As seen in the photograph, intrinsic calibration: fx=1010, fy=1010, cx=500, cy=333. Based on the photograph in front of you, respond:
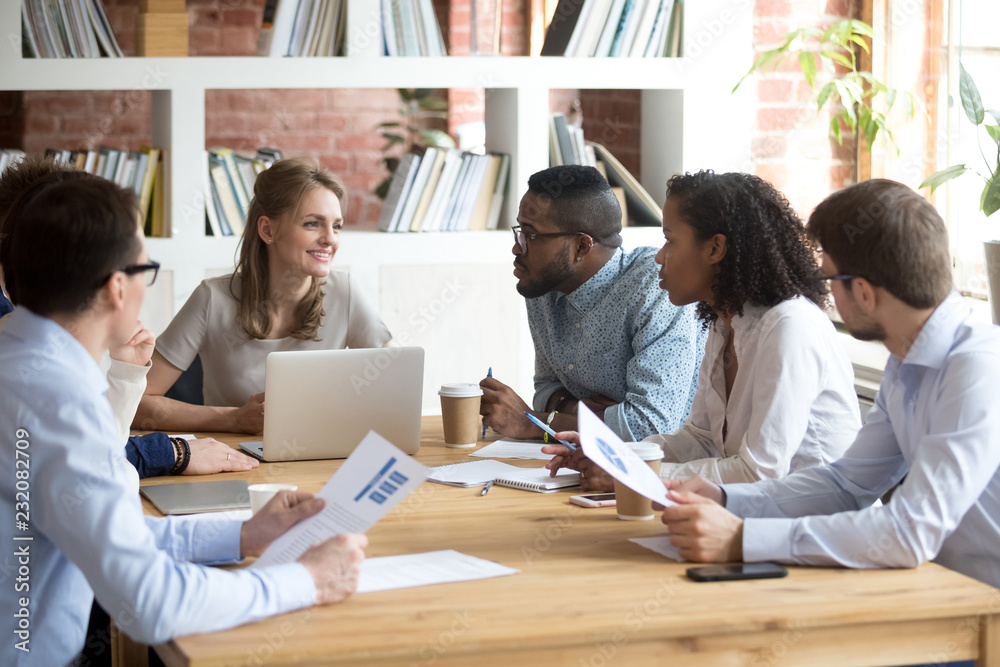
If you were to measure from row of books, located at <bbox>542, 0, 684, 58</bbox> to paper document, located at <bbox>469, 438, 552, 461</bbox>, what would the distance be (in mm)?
1681

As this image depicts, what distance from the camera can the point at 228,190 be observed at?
3.19 meters

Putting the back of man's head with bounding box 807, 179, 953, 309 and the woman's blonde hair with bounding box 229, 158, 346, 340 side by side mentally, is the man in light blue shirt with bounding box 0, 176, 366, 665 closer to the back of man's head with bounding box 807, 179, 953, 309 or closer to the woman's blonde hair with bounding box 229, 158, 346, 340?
the back of man's head with bounding box 807, 179, 953, 309

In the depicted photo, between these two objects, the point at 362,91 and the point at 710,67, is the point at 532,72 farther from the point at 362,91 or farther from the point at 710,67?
the point at 362,91

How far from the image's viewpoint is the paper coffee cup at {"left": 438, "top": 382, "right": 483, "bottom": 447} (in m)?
2.07

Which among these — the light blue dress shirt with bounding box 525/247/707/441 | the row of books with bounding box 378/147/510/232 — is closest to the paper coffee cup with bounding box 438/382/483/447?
the light blue dress shirt with bounding box 525/247/707/441

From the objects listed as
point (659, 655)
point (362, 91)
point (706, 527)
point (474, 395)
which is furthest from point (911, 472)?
point (362, 91)

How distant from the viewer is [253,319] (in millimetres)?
2482

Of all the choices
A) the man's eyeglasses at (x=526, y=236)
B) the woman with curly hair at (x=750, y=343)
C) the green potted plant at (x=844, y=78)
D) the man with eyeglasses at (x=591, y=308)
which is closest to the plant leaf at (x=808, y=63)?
the green potted plant at (x=844, y=78)

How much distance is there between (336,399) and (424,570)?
0.71 metres

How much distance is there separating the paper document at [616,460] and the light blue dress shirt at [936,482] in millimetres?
132

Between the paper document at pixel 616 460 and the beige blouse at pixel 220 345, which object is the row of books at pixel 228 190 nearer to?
the beige blouse at pixel 220 345

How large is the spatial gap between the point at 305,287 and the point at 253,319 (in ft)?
0.54

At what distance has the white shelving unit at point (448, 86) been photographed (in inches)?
121

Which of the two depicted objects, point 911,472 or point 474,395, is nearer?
point 911,472
